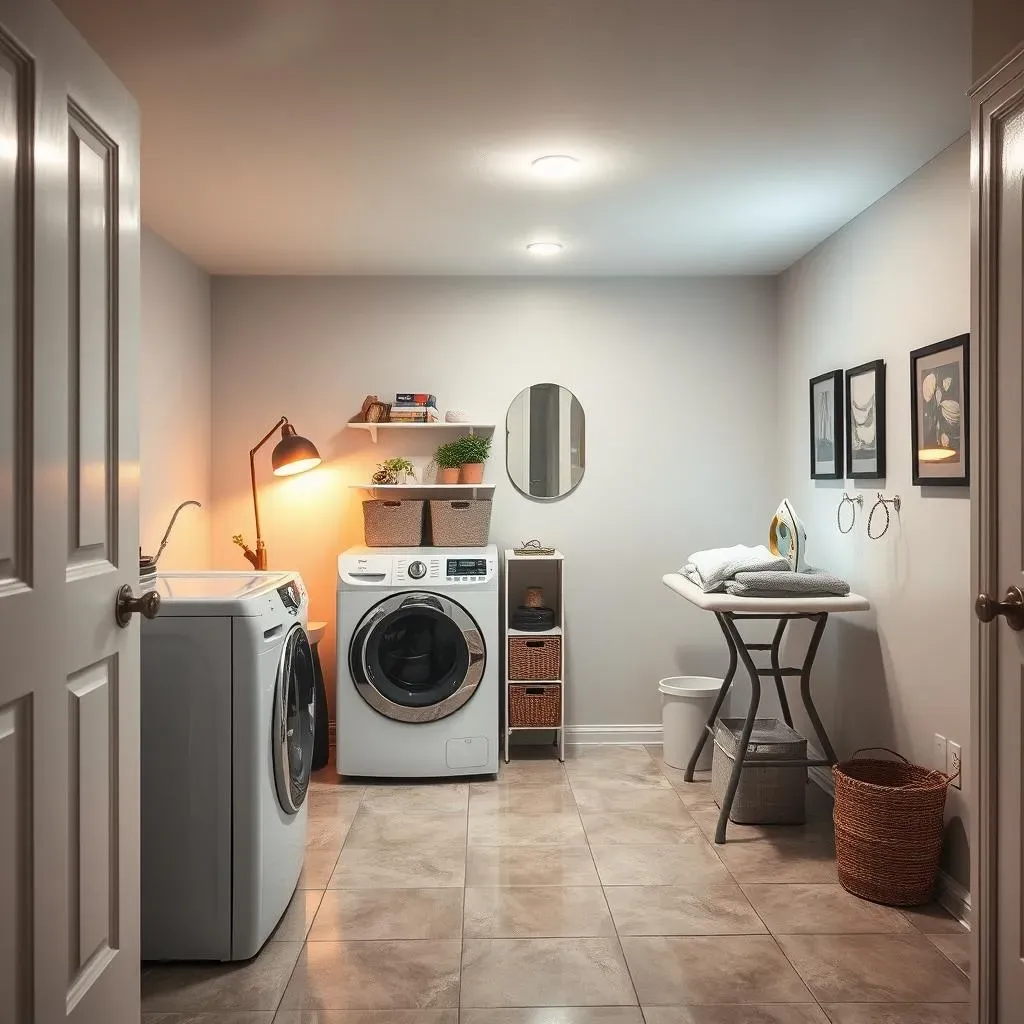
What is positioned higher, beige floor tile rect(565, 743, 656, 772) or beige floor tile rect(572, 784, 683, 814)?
beige floor tile rect(565, 743, 656, 772)

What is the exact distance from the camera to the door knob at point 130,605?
168 centimetres

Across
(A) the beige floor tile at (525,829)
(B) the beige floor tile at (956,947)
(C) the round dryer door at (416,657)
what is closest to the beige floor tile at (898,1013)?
(B) the beige floor tile at (956,947)

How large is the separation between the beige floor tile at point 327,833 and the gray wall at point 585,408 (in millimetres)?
1138

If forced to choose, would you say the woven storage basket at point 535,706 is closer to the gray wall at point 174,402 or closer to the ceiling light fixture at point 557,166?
the gray wall at point 174,402

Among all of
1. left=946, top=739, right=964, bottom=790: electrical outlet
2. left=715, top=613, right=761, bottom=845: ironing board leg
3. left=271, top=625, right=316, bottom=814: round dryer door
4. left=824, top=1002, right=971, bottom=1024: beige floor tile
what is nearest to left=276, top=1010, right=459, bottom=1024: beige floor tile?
left=271, top=625, right=316, bottom=814: round dryer door

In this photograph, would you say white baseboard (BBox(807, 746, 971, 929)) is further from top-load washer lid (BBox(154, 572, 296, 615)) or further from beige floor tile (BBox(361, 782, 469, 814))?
top-load washer lid (BBox(154, 572, 296, 615))

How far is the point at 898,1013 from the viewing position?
217cm

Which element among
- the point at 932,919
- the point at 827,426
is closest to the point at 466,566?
the point at 827,426

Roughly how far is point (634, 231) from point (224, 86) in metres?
1.79

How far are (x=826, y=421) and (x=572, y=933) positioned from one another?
2251 mm

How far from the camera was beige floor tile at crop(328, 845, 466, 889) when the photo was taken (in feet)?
9.58

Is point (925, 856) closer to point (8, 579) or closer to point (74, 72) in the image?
point (8, 579)

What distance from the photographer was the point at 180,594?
244cm

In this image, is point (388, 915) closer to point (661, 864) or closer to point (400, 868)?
point (400, 868)
